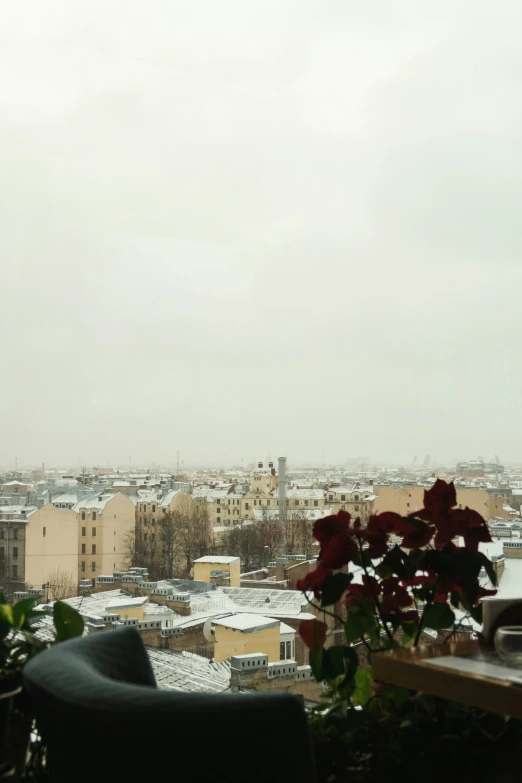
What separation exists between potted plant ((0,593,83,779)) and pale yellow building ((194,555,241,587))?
112 cm

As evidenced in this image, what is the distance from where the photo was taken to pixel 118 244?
3117 mm

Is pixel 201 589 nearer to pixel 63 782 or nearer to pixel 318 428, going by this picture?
pixel 318 428

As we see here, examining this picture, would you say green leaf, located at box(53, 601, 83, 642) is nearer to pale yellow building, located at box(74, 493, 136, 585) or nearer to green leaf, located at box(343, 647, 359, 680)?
green leaf, located at box(343, 647, 359, 680)

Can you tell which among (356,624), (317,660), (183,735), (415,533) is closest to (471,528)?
(415,533)

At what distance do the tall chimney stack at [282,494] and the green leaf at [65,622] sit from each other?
1.32 metres

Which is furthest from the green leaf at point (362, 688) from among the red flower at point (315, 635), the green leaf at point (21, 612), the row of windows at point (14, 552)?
the row of windows at point (14, 552)

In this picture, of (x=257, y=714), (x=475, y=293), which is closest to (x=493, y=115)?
(x=475, y=293)

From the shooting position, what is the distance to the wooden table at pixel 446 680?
1278mm

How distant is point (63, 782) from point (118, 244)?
7.53 feet

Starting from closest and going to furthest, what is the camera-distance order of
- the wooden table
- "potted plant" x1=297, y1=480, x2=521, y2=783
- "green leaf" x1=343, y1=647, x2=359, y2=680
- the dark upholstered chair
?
the dark upholstered chair, the wooden table, "potted plant" x1=297, y1=480, x2=521, y2=783, "green leaf" x1=343, y1=647, x2=359, y2=680

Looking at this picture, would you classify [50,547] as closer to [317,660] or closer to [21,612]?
[21,612]

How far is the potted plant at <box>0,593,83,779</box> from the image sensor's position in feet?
5.21

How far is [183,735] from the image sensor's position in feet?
3.41

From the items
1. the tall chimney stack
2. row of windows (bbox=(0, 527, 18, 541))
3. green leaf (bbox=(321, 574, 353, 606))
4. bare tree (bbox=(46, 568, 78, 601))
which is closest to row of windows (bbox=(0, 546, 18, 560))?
row of windows (bbox=(0, 527, 18, 541))
